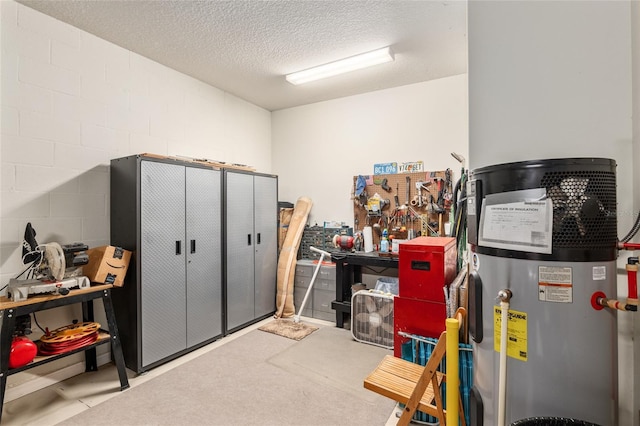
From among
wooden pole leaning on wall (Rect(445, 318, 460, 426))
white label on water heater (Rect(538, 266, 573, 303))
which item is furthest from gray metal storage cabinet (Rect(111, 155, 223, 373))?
white label on water heater (Rect(538, 266, 573, 303))

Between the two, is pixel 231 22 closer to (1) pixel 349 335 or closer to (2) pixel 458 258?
(2) pixel 458 258

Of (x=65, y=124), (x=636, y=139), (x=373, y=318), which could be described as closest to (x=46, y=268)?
(x=65, y=124)

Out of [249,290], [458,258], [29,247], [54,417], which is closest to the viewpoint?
[54,417]

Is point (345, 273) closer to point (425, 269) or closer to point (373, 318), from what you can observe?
point (373, 318)

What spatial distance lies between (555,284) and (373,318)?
2378 millimetres

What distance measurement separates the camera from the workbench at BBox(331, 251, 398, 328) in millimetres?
3553

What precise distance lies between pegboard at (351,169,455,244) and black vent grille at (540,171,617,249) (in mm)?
2542

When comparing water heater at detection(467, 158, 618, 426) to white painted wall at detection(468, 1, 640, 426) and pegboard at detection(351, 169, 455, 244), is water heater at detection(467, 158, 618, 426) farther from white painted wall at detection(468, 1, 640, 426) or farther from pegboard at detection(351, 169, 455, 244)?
pegboard at detection(351, 169, 455, 244)

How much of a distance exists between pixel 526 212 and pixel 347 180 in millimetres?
3280

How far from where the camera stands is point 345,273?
3.84m

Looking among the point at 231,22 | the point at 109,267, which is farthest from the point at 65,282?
the point at 231,22

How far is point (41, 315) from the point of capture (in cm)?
254

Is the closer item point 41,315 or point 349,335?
point 41,315

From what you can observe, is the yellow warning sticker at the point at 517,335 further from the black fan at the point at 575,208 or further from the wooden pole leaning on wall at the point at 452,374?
the black fan at the point at 575,208
